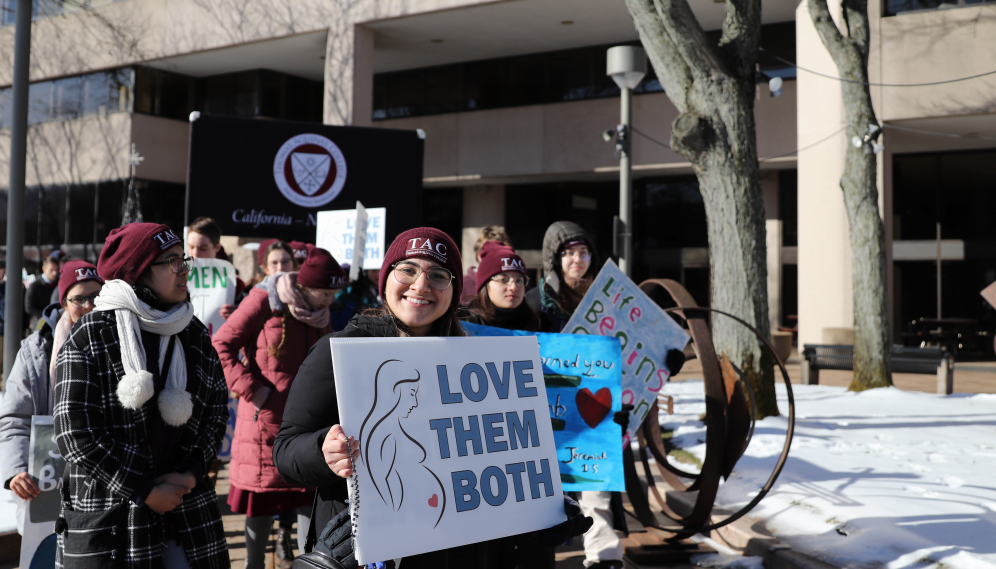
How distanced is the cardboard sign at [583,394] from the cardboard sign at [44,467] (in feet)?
6.65

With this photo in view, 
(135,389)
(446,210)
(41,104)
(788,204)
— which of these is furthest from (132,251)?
(41,104)

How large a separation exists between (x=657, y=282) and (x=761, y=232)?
12.0 ft

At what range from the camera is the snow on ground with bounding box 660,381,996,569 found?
167 inches

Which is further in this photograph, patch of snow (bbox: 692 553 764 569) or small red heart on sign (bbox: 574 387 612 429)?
patch of snow (bbox: 692 553 764 569)

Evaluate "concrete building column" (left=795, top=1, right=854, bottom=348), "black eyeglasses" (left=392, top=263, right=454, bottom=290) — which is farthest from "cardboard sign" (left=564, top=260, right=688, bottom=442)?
"concrete building column" (left=795, top=1, right=854, bottom=348)

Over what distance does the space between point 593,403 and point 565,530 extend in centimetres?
145

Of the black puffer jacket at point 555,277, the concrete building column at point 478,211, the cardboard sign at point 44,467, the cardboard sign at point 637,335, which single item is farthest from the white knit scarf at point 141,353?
the concrete building column at point 478,211

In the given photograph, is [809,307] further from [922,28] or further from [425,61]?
[425,61]

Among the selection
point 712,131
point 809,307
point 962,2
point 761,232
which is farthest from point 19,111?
point 962,2

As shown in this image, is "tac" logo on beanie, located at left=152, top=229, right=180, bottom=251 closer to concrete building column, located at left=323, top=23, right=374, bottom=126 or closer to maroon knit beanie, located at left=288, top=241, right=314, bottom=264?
maroon knit beanie, located at left=288, top=241, right=314, bottom=264

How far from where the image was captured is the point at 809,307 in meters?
17.2

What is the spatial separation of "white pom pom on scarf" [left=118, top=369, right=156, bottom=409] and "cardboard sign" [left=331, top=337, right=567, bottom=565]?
0.94 meters

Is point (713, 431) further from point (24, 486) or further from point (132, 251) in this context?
point (24, 486)

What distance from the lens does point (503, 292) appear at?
4.04 meters
